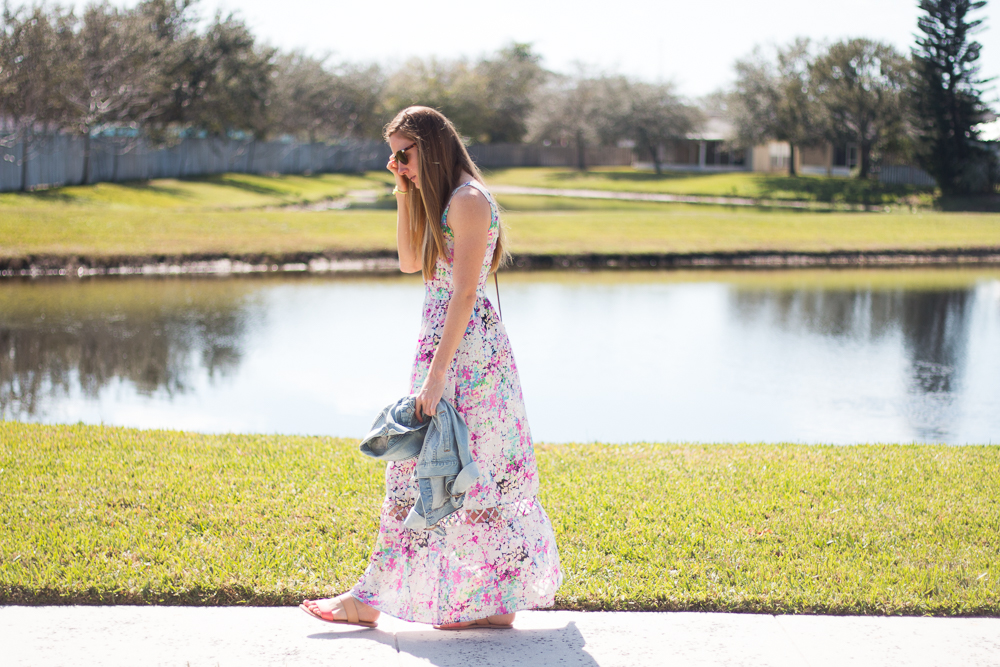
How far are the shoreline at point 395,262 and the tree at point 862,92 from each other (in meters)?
26.6

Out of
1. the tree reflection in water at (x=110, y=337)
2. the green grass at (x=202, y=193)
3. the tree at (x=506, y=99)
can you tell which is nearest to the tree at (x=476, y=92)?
the tree at (x=506, y=99)

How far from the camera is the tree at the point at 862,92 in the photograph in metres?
48.7

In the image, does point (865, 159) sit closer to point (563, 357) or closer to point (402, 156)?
point (563, 357)

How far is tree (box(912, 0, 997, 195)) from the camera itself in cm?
4119

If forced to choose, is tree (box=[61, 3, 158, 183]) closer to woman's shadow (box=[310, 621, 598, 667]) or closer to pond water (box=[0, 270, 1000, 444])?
pond water (box=[0, 270, 1000, 444])

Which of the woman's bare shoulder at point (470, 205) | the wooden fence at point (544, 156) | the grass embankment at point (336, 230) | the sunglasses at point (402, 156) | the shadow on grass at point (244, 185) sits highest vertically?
the wooden fence at point (544, 156)

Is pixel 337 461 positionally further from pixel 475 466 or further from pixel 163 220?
pixel 163 220

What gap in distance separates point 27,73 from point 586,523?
29.9 m

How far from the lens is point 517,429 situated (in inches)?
144

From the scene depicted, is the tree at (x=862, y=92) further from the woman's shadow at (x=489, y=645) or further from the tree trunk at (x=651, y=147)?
the woman's shadow at (x=489, y=645)

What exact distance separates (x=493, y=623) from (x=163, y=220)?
21068mm

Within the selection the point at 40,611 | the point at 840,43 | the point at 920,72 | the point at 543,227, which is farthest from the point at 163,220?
the point at 840,43

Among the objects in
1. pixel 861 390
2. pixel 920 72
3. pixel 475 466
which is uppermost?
pixel 920 72

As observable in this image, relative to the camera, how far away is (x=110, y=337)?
472 inches
